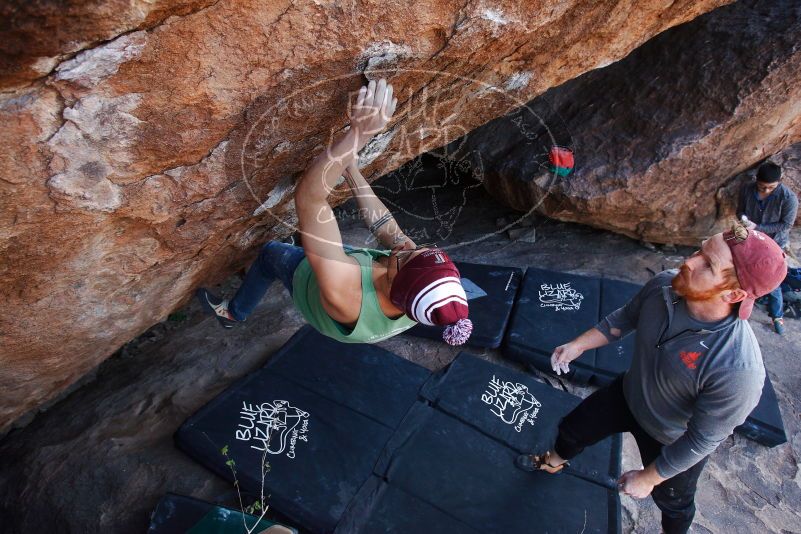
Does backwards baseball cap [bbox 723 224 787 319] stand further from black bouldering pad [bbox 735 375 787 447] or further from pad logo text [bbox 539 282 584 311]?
pad logo text [bbox 539 282 584 311]

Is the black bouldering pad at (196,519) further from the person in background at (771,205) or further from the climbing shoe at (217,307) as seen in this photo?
the person in background at (771,205)

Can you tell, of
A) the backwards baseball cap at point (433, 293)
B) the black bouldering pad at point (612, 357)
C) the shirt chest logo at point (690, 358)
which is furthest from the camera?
the black bouldering pad at point (612, 357)

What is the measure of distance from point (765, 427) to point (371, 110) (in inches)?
125

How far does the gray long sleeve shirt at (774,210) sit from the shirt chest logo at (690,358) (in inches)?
101

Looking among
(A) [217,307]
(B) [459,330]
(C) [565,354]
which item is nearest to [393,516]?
(C) [565,354]

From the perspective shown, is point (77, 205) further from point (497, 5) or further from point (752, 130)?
point (752, 130)

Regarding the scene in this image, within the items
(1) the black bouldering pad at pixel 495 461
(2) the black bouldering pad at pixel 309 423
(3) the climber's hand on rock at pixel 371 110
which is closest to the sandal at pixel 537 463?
(1) the black bouldering pad at pixel 495 461

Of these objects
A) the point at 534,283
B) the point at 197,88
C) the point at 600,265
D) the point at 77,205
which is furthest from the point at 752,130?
the point at 77,205

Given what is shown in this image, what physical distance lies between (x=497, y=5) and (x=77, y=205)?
1683mm

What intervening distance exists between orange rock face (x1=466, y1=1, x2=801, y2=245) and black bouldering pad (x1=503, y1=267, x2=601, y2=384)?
76 centimetres

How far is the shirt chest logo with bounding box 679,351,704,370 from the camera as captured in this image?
5.99ft

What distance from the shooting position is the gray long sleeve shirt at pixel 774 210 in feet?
11.9

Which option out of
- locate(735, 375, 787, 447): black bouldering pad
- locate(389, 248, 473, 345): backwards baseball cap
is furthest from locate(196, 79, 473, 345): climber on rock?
locate(735, 375, 787, 447): black bouldering pad

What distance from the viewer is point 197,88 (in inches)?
62.3
